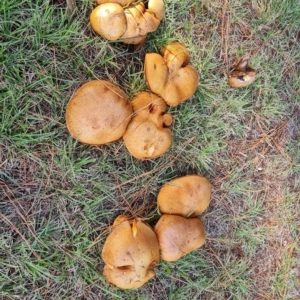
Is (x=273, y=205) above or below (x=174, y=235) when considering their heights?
below

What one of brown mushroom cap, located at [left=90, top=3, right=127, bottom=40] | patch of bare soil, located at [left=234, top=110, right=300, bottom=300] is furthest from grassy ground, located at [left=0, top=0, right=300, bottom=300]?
brown mushroom cap, located at [left=90, top=3, right=127, bottom=40]

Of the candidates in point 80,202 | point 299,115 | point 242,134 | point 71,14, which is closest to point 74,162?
point 80,202

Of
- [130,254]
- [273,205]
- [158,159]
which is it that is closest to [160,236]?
[130,254]

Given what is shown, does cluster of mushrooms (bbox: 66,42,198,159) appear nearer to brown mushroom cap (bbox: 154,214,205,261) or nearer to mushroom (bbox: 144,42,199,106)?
mushroom (bbox: 144,42,199,106)

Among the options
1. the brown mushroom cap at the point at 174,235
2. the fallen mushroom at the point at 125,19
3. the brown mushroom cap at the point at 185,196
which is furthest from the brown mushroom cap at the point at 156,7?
the brown mushroom cap at the point at 174,235

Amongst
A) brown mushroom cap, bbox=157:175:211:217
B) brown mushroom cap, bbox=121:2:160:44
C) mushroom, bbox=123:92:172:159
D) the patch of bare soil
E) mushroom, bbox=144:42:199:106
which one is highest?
brown mushroom cap, bbox=121:2:160:44

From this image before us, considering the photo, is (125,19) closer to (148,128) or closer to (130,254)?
(148,128)

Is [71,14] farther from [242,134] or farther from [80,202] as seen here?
[242,134]
